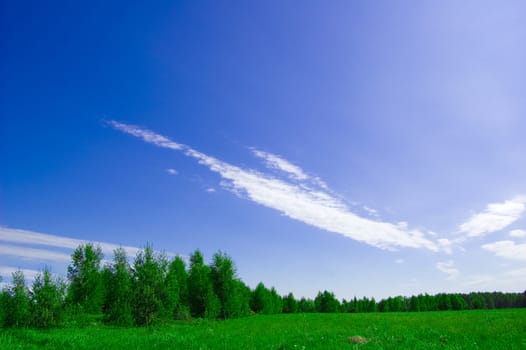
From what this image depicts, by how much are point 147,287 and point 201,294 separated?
1652 centimetres

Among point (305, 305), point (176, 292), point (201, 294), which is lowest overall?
point (305, 305)

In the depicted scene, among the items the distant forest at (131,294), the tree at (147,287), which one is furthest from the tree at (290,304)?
the tree at (147,287)

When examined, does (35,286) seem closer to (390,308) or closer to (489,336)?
(489,336)

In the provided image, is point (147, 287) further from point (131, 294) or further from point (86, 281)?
point (86, 281)

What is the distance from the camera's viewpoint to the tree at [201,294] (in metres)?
42.9

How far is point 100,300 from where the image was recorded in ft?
140

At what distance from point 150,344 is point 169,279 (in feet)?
65.9

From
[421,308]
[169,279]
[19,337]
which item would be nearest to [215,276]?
[169,279]

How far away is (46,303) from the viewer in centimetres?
2666

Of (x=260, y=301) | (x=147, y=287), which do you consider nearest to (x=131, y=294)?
(x=147, y=287)

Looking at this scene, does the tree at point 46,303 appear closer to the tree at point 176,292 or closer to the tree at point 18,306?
the tree at point 18,306

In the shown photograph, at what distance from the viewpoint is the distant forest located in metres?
26.9

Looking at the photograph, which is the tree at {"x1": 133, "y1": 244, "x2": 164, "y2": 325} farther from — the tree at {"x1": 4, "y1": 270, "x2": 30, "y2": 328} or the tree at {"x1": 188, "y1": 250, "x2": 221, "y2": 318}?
the tree at {"x1": 188, "y1": 250, "x2": 221, "y2": 318}

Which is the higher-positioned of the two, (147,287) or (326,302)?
(147,287)
